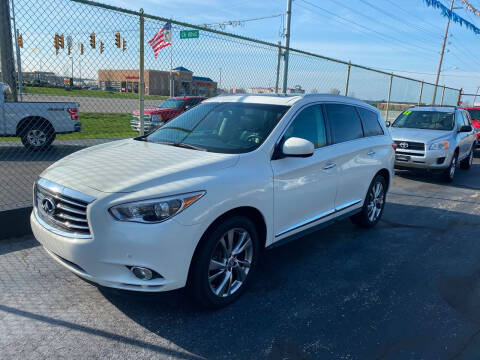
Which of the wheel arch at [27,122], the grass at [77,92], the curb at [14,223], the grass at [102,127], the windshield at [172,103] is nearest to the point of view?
the curb at [14,223]

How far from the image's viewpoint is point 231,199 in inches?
119

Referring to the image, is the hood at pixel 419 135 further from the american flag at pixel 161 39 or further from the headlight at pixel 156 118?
the headlight at pixel 156 118

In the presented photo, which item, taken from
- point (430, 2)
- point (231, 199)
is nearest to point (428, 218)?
point (231, 199)

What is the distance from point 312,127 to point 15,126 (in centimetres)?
912

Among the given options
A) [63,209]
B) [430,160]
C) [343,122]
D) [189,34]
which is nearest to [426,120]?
[430,160]

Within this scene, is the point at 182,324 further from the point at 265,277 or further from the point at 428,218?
the point at 428,218

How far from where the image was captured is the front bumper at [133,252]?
2.65m

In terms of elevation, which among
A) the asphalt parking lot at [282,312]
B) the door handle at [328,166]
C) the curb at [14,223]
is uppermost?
the door handle at [328,166]

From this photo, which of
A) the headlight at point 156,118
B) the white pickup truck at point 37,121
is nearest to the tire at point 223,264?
the white pickup truck at point 37,121

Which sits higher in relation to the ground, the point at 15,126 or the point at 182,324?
the point at 15,126

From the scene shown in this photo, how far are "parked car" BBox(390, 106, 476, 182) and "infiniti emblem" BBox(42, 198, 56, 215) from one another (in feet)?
27.0

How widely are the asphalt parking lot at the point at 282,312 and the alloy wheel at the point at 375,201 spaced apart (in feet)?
2.65

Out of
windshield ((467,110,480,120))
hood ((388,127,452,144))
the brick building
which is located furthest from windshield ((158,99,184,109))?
windshield ((467,110,480,120))

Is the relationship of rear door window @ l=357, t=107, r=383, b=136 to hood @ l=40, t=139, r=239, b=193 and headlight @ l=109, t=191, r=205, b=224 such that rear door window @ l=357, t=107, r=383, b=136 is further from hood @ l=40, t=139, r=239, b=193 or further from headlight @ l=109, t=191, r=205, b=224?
headlight @ l=109, t=191, r=205, b=224
